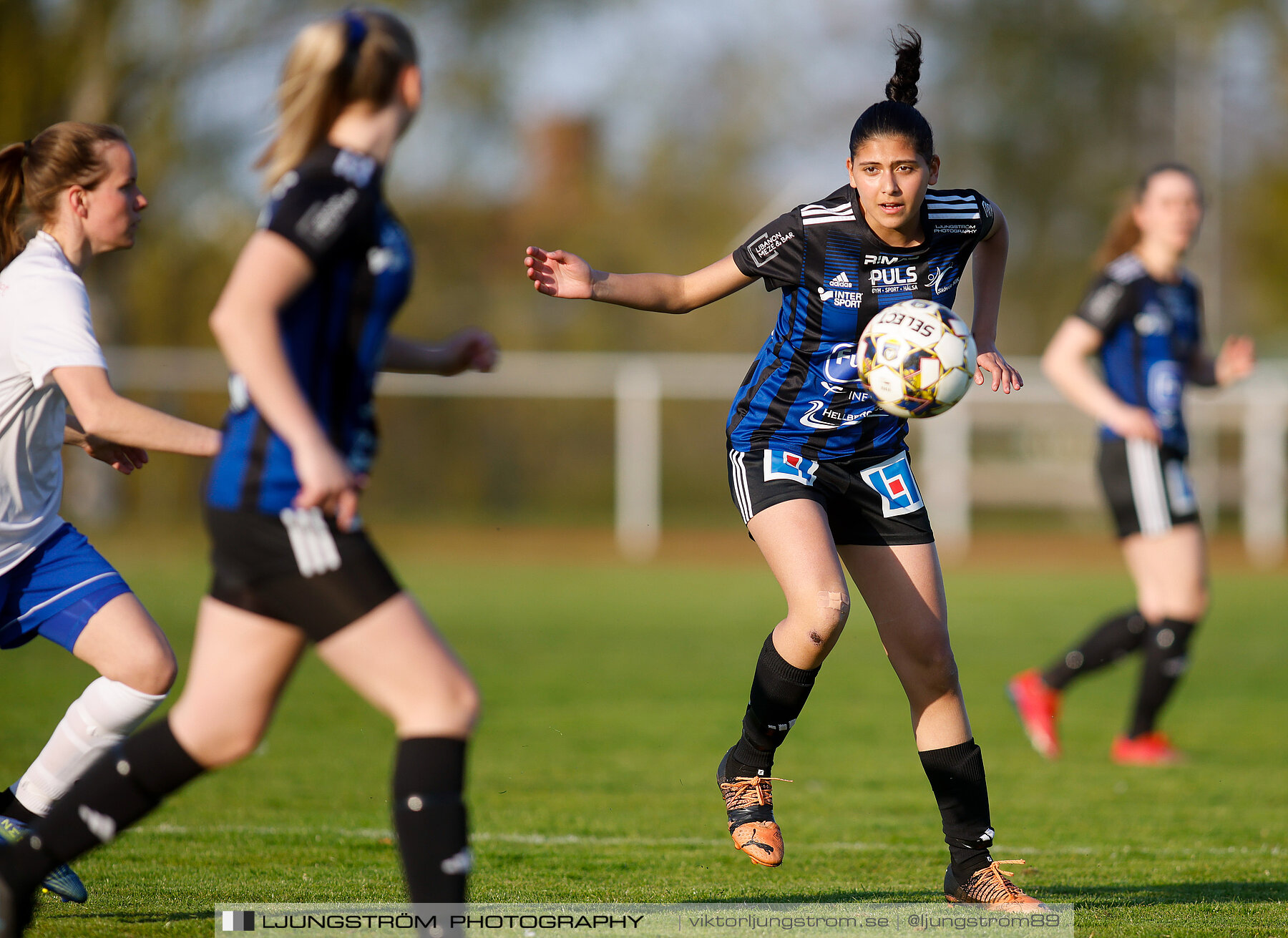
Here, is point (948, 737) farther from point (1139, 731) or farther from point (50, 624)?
point (1139, 731)

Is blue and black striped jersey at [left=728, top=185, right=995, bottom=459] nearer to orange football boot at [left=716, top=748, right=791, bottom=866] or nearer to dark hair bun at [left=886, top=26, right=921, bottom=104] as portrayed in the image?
dark hair bun at [left=886, top=26, right=921, bottom=104]

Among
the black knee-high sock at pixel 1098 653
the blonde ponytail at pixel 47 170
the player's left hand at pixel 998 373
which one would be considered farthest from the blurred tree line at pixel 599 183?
the player's left hand at pixel 998 373

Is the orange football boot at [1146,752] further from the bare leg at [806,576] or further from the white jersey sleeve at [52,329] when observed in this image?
the white jersey sleeve at [52,329]

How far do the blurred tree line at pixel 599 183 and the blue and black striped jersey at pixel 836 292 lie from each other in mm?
17918

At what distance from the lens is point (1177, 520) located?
7000 millimetres

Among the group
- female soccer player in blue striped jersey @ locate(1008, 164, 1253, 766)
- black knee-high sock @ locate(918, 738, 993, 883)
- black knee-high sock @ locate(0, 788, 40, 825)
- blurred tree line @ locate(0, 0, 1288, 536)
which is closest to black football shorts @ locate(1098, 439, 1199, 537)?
female soccer player in blue striped jersey @ locate(1008, 164, 1253, 766)

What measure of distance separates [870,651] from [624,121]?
17.8 m

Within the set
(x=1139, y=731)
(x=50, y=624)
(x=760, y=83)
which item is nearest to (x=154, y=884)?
(x=50, y=624)

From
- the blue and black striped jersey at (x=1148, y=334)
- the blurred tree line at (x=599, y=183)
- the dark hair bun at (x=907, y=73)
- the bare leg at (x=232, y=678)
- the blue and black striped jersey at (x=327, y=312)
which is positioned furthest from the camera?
the blurred tree line at (x=599, y=183)

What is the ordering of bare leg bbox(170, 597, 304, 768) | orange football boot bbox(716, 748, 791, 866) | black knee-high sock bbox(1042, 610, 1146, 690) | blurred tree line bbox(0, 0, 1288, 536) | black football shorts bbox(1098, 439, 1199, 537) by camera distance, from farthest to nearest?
blurred tree line bbox(0, 0, 1288, 536) < black knee-high sock bbox(1042, 610, 1146, 690) < black football shorts bbox(1098, 439, 1199, 537) < orange football boot bbox(716, 748, 791, 866) < bare leg bbox(170, 597, 304, 768)

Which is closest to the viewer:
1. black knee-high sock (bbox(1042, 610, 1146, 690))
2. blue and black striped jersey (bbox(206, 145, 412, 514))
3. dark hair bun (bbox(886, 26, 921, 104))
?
blue and black striped jersey (bbox(206, 145, 412, 514))

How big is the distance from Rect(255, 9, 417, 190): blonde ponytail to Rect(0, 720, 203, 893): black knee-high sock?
1.22 metres

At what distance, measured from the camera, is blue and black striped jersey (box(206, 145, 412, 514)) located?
2.73 m

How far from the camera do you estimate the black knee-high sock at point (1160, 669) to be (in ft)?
23.2
